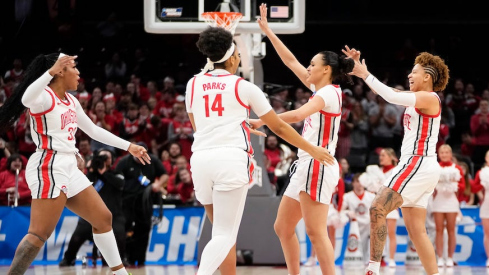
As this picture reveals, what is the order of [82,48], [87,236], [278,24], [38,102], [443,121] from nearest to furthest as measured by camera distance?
[38,102] → [278,24] → [87,236] → [443,121] → [82,48]

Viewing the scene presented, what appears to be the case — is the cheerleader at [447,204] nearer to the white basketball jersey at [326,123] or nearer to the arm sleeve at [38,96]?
the white basketball jersey at [326,123]

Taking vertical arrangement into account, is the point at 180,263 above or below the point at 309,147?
below

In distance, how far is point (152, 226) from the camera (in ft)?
38.5

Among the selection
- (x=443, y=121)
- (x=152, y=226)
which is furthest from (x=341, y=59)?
(x=443, y=121)

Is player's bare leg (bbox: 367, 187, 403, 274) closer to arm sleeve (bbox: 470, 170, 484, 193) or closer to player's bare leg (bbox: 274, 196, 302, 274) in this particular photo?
player's bare leg (bbox: 274, 196, 302, 274)

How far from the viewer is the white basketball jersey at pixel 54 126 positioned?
21.4 feet

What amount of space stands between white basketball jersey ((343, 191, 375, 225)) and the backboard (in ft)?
11.3

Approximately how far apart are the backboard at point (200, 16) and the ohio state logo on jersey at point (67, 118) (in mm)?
3395

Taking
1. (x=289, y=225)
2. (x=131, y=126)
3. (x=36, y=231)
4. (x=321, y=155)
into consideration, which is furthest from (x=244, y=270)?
(x=131, y=126)

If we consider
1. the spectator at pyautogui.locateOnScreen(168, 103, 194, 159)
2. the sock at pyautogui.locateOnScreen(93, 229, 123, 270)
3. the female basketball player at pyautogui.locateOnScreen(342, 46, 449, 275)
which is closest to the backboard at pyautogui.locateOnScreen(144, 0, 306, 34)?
the female basketball player at pyautogui.locateOnScreen(342, 46, 449, 275)

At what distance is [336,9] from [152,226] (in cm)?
1058

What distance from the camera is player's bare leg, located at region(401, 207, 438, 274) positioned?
272 inches

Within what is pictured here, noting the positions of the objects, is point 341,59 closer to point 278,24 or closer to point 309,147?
point 309,147

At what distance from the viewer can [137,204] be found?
37.5 feet
